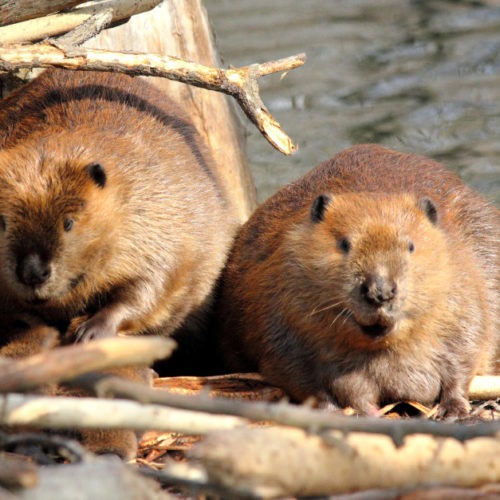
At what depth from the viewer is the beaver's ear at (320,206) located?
18.0 ft

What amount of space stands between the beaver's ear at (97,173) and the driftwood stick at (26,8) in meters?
1.14

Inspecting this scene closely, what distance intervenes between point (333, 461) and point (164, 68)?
3493 millimetres

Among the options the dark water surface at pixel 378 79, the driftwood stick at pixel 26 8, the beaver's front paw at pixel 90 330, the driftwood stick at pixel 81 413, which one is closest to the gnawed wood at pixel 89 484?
the driftwood stick at pixel 81 413

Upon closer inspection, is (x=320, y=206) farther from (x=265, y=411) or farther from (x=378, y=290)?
(x=265, y=411)

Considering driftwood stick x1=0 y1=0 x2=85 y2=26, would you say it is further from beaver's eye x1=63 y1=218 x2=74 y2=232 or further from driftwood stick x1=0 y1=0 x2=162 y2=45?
beaver's eye x1=63 y1=218 x2=74 y2=232

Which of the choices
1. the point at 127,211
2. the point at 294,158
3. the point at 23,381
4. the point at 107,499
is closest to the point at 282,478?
the point at 107,499

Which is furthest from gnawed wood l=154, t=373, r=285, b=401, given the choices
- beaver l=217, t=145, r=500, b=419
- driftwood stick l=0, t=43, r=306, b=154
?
driftwood stick l=0, t=43, r=306, b=154

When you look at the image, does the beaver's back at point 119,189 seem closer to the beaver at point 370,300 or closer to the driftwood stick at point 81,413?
the beaver at point 370,300

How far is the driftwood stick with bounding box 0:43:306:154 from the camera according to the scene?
593cm

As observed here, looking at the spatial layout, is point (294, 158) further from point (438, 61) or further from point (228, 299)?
point (228, 299)

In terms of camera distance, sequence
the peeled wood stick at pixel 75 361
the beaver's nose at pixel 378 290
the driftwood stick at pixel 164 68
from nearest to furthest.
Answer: the peeled wood stick at pixel 75 361, the beaver's nose at pixel 378 290, the driftwood stick at pixel 164 68

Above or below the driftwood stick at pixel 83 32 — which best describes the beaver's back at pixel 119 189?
below

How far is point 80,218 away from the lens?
17.6 ft

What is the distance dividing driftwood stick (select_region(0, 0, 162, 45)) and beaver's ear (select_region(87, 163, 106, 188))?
1.43 m
